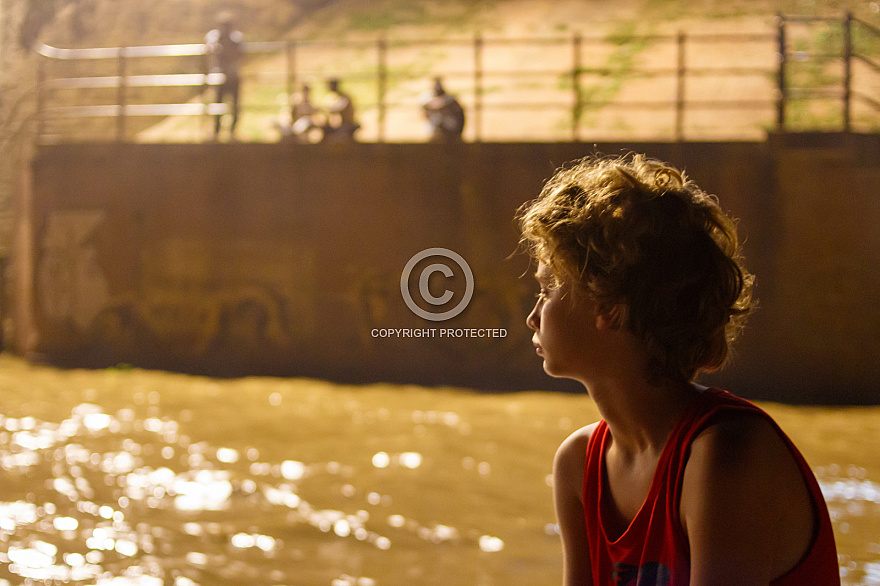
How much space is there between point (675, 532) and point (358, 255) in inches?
267

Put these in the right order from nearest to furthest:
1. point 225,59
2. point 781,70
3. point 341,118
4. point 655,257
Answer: point 655,257 → point 781,70 → point 341,118 → point 225,59

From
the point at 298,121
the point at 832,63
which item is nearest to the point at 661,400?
the point at 298,121

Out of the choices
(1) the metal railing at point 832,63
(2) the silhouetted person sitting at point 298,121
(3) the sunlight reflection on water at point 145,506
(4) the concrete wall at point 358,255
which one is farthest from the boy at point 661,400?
(2) the silhouetted person sitting at point 298,121

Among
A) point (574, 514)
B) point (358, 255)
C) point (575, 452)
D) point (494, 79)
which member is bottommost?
point (574, 514)

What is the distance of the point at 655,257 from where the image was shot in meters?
1.13

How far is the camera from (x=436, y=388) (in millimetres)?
7301

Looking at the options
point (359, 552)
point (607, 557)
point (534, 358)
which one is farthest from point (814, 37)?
point (607, 557)

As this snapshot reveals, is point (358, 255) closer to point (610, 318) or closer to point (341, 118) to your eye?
point (341, 118)

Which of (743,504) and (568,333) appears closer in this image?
(743,504)

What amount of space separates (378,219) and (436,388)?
1743mm

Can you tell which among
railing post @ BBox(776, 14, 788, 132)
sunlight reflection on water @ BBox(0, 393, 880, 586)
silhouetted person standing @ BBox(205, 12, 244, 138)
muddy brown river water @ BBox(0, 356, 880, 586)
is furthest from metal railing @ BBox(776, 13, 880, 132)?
silhouetted person standing @ BBox(205, 12, 244, 138)

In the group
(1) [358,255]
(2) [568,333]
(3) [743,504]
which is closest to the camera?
(3) [743,504]

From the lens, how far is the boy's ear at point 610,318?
1.19 meters

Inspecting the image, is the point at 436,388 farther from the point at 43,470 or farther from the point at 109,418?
the point at 43,470
